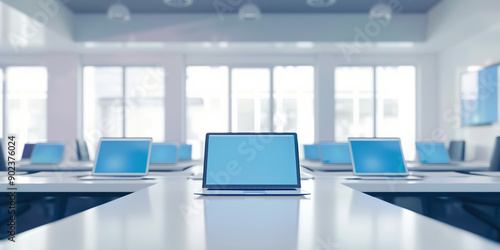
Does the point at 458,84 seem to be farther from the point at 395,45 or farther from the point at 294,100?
the point at 294,100

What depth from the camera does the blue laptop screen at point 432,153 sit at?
5438mm

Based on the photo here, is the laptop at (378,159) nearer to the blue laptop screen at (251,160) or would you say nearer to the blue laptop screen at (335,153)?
the blue laptop screen at (251,160)

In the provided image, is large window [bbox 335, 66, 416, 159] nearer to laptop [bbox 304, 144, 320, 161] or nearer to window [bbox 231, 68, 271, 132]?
window [bbox 231, 68, 271, 132]

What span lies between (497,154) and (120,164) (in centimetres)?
335

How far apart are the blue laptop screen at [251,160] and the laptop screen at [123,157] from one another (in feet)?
3.40

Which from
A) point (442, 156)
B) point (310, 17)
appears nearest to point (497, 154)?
point (442, 156)

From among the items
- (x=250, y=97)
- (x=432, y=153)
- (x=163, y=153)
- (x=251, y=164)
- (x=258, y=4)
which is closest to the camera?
(x=251, y=164)

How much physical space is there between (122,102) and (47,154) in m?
5.69

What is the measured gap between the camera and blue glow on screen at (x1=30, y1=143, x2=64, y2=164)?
5.48 metres

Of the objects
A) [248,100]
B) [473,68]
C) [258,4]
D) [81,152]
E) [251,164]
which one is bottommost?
[81,152]

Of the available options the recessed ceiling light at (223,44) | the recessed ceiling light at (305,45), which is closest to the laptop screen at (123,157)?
the recessed ceiling light at (223,44)

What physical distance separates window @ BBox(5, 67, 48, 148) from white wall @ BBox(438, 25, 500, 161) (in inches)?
353

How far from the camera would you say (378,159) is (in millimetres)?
3221

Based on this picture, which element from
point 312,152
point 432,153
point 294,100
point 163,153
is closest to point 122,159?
Answer: point 163,153
